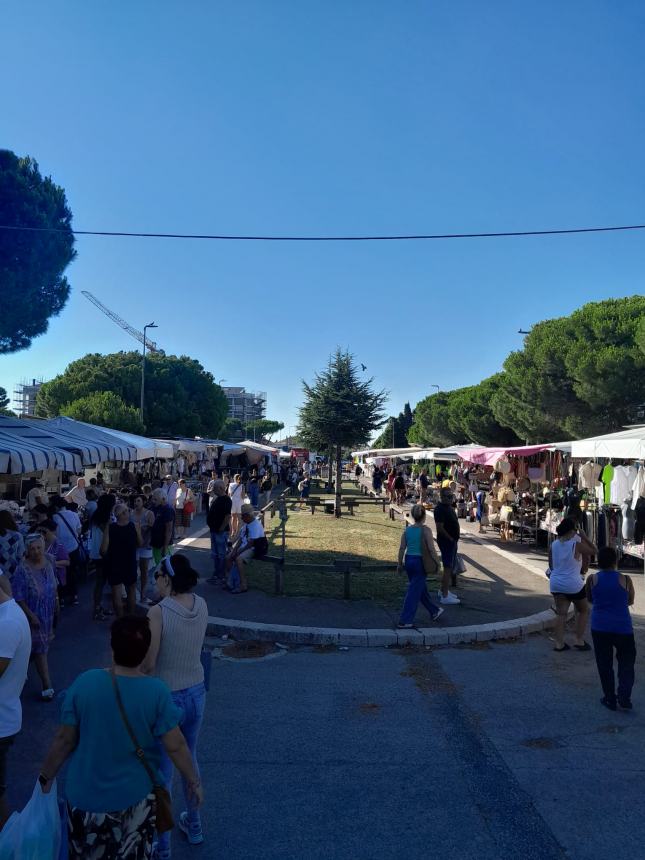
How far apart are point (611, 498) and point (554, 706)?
781 centimetres

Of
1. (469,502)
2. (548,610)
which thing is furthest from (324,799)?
(469,502)

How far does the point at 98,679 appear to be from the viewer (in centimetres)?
259

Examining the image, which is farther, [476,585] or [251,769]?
[476,585]

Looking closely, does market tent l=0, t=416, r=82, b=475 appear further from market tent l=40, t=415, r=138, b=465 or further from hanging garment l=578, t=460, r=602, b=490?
hanging garment l=578, t=460, r=602, b=490

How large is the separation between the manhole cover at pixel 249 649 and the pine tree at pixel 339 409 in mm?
17326

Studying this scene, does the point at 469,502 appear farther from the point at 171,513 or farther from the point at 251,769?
the point at 251,769

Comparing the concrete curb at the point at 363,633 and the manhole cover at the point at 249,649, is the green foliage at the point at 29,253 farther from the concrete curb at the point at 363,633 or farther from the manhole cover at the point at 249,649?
the manhole cover at the point at 249,649

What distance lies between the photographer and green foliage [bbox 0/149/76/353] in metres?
25.4

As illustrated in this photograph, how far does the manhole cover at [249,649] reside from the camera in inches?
281

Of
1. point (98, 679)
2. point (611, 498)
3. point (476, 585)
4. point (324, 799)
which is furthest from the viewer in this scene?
point (611, 498)

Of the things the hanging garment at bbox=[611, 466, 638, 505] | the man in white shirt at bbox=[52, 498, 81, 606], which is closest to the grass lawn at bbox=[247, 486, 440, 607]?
the man in white shirt at bbox=[52, 498, 81, 606]

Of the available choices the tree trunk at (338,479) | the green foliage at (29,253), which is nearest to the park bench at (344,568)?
the tree trunk at (338,479)

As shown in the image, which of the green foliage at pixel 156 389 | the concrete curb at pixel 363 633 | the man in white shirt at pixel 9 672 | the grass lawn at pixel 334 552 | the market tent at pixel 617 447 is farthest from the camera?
the green foliage at pixel 156 389

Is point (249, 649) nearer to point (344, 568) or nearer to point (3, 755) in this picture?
point (344, 568)
